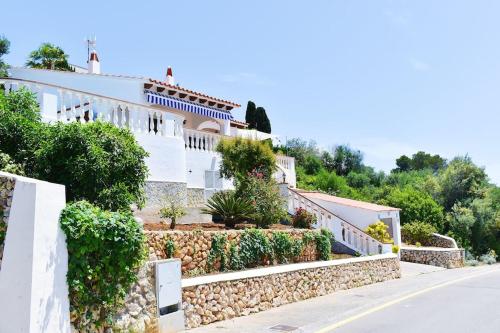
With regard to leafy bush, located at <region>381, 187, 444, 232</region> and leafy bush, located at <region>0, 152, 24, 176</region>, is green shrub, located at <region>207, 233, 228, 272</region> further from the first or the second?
leafy bush, located at <region>381, 187, 444, 232</region>

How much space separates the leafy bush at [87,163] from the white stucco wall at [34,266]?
3176mm

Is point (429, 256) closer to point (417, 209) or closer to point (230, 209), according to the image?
point (417, 209)

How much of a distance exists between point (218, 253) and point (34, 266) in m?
6.20

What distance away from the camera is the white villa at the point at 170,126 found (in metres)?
14.4

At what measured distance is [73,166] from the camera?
10312 millimetres

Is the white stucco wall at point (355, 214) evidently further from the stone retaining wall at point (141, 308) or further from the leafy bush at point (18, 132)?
the stone retaining wall at point (141, 308)

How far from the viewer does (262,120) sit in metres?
56.2

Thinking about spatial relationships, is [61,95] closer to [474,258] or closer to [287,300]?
[287,300]

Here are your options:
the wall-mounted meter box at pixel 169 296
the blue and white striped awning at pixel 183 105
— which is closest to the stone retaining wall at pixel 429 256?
the blue and white striped awning at pixel 183 105

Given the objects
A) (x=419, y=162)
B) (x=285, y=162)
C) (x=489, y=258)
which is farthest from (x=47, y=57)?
(x=419, y=162)

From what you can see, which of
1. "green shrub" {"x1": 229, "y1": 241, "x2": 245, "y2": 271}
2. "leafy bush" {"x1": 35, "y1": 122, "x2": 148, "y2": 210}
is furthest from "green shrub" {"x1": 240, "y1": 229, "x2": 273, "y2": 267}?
"leafy bush" {"x1": 35, "y1": 122, "x2": 148, "y2": 210}

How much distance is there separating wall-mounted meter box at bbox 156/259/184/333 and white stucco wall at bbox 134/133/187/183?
6.95m

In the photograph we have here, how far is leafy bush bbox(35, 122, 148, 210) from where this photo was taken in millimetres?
10398

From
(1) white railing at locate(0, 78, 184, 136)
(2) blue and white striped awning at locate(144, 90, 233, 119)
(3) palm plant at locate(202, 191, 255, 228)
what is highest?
(2) blue and white striped awning at locate(144, 90, 233, 119)
